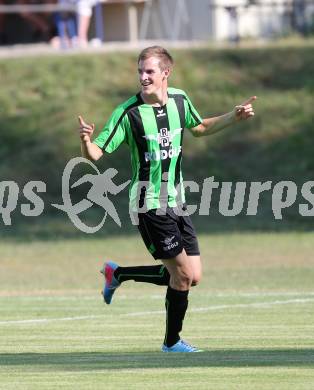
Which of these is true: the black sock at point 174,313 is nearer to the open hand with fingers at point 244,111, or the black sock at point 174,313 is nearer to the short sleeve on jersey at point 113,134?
the short sleeve on jersey at point 113,134

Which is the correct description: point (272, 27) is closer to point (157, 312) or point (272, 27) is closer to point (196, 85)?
point (196, 85)

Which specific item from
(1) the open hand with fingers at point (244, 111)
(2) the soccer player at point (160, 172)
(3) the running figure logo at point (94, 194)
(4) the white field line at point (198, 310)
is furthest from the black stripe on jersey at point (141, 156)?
(3) the running figure logo at point (94, 194)

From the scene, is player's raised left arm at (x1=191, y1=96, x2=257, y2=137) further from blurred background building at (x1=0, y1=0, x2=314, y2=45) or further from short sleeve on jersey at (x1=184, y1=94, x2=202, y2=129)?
blurred background building at (x1=0, y1=0, x2=314, y2=45)

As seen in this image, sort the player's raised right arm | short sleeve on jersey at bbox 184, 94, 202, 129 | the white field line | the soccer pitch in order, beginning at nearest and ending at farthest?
the soccer pitch < the player's raised right arm < short sleeve on jersey at bbox 184, 94, 202, 129 < the white field line

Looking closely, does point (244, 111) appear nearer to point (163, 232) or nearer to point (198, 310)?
point (163, 232)

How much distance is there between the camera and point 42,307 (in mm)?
14508

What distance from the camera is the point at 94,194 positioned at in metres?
27.8

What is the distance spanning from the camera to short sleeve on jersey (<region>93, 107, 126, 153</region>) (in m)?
10.1

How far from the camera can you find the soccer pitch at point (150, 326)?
8828 millimetres

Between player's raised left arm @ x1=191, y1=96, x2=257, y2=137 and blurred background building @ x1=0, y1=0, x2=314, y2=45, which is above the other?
player's raised left arm @ x1=191, y1=96, x2=257, y2=137

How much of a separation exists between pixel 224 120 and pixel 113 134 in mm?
931

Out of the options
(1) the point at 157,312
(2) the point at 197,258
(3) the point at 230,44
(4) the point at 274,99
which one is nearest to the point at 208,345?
(2) the point at 197,258

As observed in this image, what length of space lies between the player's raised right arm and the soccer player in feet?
0.18

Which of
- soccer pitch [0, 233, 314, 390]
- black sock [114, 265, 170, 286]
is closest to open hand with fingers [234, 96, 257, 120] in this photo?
black sock [114, 265, 170, 286]
